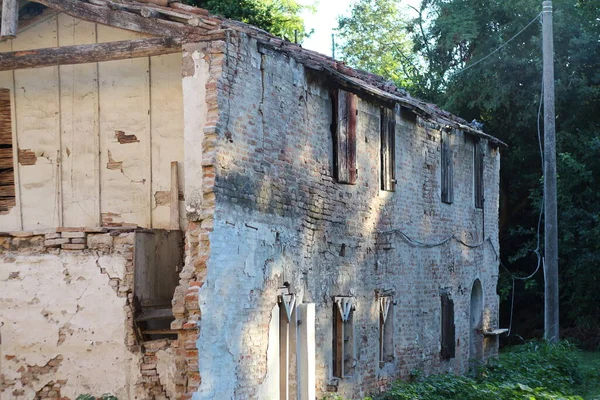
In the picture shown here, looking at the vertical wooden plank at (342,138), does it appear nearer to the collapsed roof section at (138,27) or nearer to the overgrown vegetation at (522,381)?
the collapsed roof section at (138,27)

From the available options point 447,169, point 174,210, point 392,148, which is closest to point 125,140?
point 174,210

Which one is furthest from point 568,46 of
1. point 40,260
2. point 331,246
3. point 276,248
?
point 40,260

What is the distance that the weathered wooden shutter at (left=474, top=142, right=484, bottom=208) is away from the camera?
1919 centimetres

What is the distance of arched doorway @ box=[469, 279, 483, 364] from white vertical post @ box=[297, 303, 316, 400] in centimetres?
777

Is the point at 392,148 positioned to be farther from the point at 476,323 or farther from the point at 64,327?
the point at 64,327

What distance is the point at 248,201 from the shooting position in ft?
35.1

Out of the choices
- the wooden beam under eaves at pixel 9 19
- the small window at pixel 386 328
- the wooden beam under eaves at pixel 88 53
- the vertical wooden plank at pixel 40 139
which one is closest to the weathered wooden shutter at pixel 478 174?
the small window at pixel 386 328

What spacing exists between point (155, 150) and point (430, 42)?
62.8 ft

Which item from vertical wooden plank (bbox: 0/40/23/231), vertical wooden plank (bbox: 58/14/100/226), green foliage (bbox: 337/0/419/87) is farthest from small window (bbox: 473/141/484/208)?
green foliage (bbox: 337/0/419/87)

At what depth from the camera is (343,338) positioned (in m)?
13.1

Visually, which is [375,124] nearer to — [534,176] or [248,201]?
[248,201]

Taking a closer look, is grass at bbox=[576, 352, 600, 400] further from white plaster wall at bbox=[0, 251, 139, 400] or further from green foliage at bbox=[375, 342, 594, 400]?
white plaster wall at bbox=[0, 251, 139, 400]

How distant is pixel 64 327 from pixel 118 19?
3.47 metres

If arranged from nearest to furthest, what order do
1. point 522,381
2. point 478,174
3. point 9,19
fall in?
point 9,19, point 522,381, point 478,174
